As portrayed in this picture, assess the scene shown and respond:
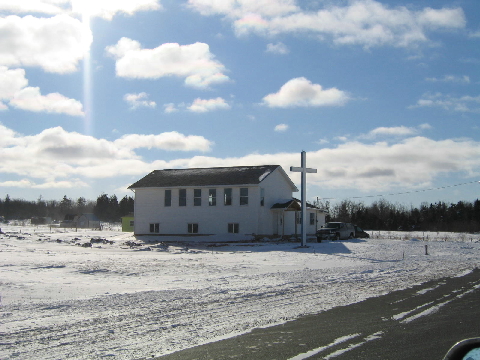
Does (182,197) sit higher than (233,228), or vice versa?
(182,197)

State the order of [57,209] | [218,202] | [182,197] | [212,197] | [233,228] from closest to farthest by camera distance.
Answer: [233,228]
[218,202]
[212,197]
[182,197]
[57,209]

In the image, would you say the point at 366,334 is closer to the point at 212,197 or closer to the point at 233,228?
the point at 233,228

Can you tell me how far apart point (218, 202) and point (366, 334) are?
35295 mm

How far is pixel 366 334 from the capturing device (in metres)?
7.92

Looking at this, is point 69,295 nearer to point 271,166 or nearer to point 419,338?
point 419,338

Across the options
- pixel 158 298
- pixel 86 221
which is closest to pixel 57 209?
pixel 86 221

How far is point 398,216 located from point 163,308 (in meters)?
77.5

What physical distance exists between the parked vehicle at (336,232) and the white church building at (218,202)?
9.93ft

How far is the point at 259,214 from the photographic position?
138ft

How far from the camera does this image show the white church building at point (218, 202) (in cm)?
4206

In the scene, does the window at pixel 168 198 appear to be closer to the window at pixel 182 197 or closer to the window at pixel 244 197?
the window at pixel 182 197

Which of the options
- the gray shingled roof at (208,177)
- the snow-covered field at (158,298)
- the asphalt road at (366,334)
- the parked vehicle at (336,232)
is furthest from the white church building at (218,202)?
the asphalt road at (366,334)

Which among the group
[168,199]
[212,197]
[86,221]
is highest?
[212,197]

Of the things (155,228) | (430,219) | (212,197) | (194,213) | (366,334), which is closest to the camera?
(366,334)
